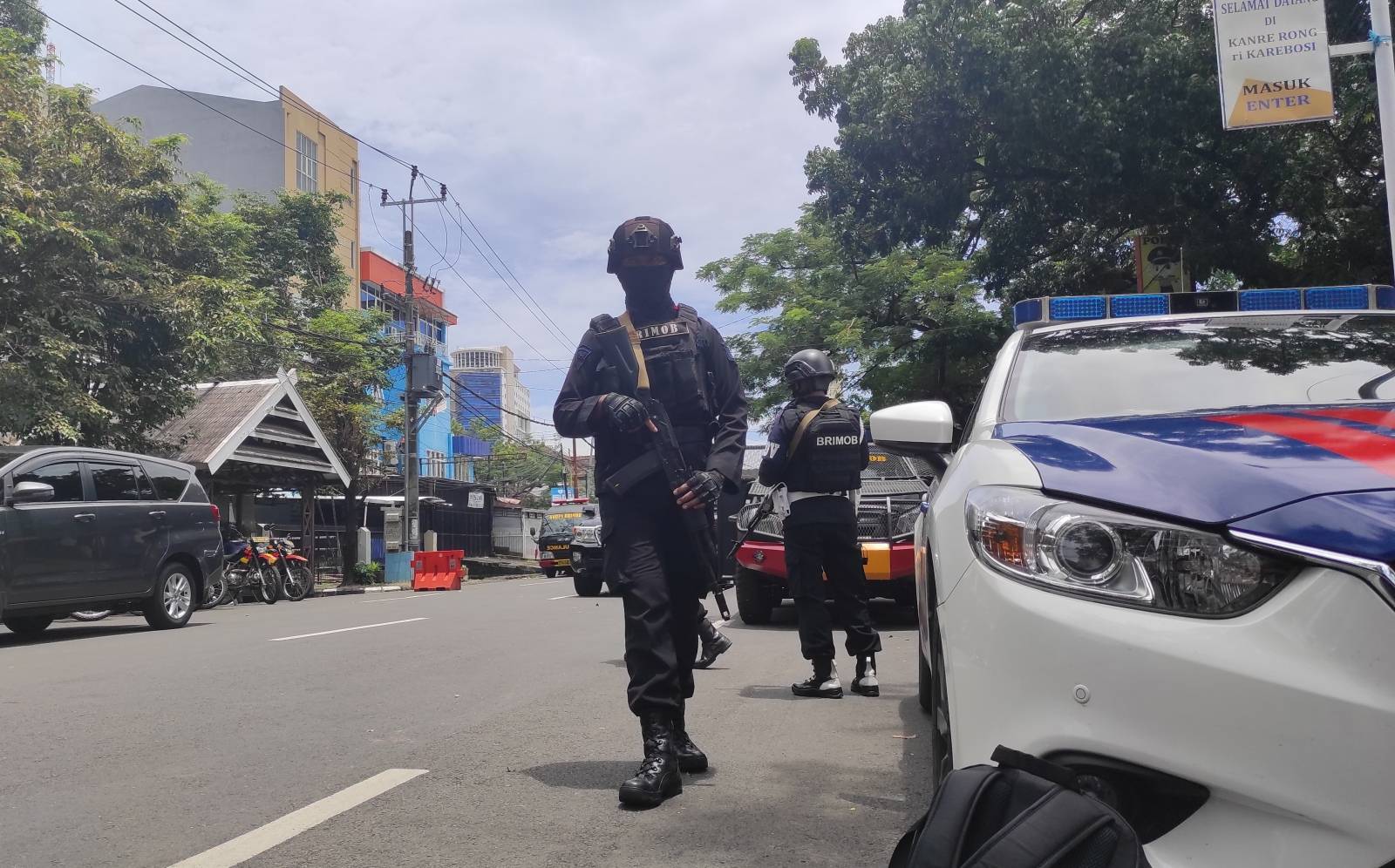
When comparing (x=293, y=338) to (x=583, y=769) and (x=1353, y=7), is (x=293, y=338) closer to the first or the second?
(x=1353, y=7)

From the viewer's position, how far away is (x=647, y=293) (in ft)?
13.9

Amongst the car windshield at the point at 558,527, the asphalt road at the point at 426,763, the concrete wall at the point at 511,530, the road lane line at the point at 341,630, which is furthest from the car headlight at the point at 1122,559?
the concrete wall at the point at 511,530

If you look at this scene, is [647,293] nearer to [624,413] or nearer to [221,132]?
[624,413]

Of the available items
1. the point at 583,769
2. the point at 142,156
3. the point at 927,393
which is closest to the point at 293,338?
the point at 142,156

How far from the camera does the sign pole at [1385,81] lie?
343 inches

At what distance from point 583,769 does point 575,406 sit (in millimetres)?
1351

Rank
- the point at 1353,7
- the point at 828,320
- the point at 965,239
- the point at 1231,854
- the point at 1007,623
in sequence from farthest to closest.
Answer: the point at 828,320 < the point at 965,239 < the point at 1353,7 < the point at 1007,623 < the point at 1231,854

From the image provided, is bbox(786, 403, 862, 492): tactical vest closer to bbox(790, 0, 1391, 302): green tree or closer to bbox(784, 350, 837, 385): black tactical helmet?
bbox(784, 350, 837, 385): black tactical helmet

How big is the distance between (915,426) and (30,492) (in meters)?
8.39

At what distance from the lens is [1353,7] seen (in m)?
12.5

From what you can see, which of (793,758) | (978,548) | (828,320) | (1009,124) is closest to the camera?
(978,548)

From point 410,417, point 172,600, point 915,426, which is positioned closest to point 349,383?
point 410,417

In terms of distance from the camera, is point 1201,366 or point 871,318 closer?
point 1201,366

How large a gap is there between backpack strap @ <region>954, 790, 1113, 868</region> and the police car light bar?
104 inches
